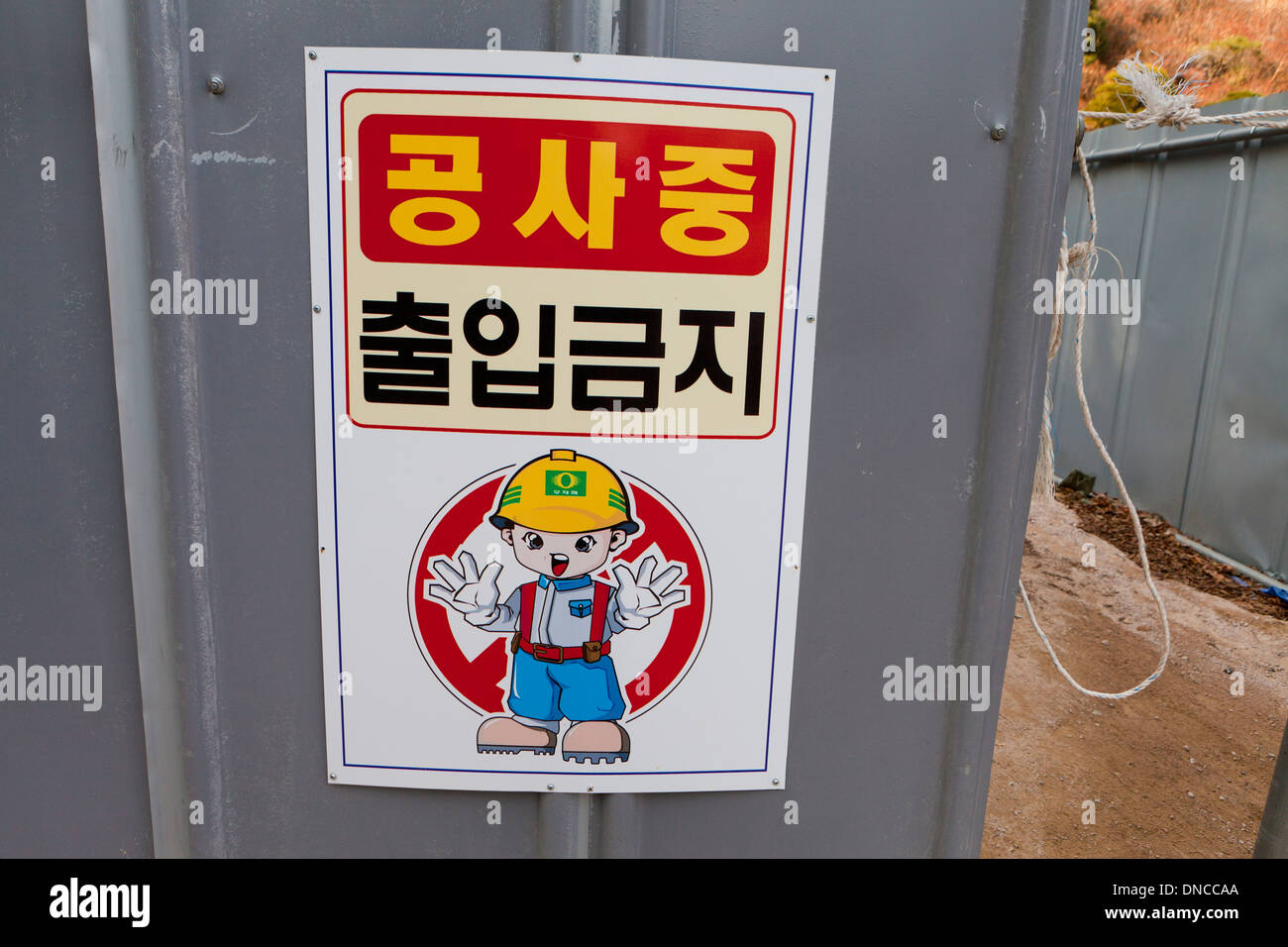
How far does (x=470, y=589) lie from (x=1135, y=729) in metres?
3.70

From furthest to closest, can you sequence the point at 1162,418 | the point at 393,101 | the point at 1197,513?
the point at 1162,418 → the point at 1197,513 → the point at 393,101

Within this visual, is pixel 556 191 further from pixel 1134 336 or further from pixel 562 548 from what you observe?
pixel 1134 336

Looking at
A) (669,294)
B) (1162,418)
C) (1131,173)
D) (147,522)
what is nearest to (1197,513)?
(1162,418)

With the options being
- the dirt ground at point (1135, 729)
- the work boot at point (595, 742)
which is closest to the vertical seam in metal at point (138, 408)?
the work boot at point (595, 742)

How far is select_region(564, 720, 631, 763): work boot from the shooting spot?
1412mm

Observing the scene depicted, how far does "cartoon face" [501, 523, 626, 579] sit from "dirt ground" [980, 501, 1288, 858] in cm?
236

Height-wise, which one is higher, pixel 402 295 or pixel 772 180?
pixel 772 180

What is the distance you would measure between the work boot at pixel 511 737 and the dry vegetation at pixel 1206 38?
10891 millimetres

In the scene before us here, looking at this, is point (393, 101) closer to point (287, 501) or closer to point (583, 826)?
point (287, 501)

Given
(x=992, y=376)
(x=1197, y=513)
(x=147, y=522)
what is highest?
(x=992, y=376)

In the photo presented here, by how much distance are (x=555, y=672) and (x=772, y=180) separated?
852 millimetres

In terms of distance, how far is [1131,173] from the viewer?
22.0ft

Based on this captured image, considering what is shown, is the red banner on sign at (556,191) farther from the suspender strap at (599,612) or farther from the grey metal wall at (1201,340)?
the grey metal wall at (1201,340)

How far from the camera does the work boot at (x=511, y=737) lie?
1413 millimetres
